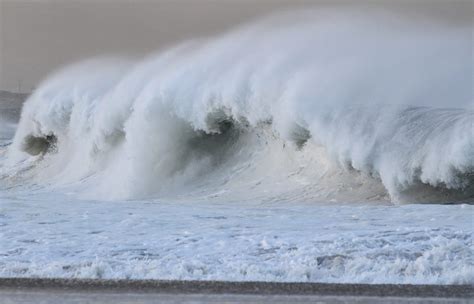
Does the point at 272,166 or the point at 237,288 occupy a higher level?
the point at 272,166

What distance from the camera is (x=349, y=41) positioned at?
15.6 meters

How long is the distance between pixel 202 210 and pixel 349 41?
6.90 metres

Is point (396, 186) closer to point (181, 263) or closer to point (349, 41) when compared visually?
point (349, 41)

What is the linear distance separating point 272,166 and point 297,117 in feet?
3.54

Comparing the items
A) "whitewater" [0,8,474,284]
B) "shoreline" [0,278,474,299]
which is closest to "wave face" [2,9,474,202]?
"whitewater" [0,8,474,284]

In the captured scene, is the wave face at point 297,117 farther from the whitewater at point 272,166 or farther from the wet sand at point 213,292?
the wet sand at point 213,292

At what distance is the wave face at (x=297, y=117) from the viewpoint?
12.4 m

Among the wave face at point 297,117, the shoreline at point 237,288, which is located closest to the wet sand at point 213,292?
the shoreline at point 237,288

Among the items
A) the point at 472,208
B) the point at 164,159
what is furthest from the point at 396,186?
the point at 164,159

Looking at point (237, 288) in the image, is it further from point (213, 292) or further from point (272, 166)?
point (272, 166)

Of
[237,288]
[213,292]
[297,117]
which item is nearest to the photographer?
[213,292]

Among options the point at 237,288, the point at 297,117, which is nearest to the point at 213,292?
the point at 237,288

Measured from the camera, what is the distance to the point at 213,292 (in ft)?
17.1

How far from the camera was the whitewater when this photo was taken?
251 inches
